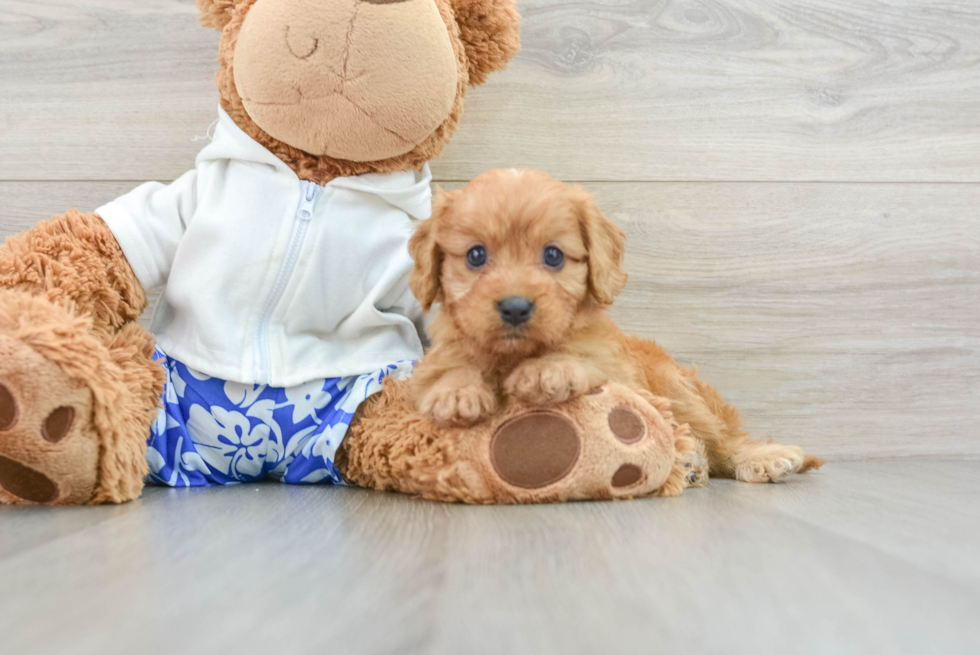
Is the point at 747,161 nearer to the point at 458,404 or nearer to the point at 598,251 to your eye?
the point at 598,251

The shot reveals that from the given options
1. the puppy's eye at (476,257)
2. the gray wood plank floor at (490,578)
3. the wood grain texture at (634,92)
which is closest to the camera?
the gray wood plank floor at (490,578)

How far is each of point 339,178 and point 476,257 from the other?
1.17 ft

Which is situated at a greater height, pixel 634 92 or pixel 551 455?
pixel 634 92

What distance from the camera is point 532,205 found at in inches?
42.3

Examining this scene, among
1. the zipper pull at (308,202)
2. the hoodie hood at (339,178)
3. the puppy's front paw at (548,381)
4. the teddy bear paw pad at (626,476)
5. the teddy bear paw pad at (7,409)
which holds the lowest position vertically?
the teddy bear paw pad at (626,476)

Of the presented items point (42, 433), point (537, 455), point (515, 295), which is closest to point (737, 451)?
point (537, 455)

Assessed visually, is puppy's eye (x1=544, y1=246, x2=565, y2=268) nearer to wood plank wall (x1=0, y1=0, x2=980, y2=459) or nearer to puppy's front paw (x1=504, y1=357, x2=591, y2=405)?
puppy's front paw (x1=504, y1=357, x2=591, y2=405)

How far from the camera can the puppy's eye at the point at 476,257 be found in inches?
42.9

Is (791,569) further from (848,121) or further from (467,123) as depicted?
(848,121)

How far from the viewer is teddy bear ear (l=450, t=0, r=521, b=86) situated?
1292 millimetres

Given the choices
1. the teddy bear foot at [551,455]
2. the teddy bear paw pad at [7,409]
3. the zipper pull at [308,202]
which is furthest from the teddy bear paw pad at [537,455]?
the teddy bear paw pad at [7,409]

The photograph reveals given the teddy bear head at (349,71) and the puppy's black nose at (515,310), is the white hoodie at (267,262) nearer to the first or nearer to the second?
the teddy bear head at (349,71)

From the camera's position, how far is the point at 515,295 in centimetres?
102

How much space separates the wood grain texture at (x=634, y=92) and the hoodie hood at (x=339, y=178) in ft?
0.91
